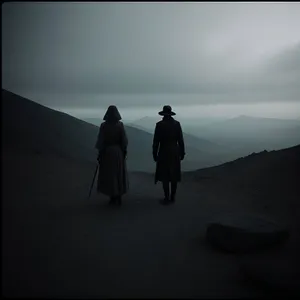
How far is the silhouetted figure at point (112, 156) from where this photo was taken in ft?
19.4

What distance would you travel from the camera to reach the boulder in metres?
4.17

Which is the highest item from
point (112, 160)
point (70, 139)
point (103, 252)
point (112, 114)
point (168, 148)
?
point (70, 139)

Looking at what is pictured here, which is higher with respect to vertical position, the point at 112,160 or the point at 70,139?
the point at 70,139

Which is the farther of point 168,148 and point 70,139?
point 70,139

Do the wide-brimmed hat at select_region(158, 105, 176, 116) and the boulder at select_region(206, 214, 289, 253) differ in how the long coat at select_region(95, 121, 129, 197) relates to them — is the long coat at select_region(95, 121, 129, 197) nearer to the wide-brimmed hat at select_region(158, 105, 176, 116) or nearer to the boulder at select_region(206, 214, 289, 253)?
the wide-brimmed hat at select_region(158, 105, 176, 116)

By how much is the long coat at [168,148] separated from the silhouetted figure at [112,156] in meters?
0.78

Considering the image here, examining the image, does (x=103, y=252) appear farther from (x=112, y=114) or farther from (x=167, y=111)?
(x=167, y=111)

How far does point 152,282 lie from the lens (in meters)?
3.22

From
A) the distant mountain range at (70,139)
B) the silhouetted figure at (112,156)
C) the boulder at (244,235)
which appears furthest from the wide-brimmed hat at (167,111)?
the distant mountain range at (70,139)

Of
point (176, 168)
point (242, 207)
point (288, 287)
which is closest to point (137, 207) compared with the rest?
point (176, 168)

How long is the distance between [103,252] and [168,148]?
319cm

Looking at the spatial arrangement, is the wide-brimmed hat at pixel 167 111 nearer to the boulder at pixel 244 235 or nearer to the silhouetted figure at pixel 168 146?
the silhouetted figure at pixel 168 146

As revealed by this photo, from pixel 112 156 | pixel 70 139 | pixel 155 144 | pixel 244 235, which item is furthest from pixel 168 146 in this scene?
pixel 70 139

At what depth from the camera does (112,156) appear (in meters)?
5.95
